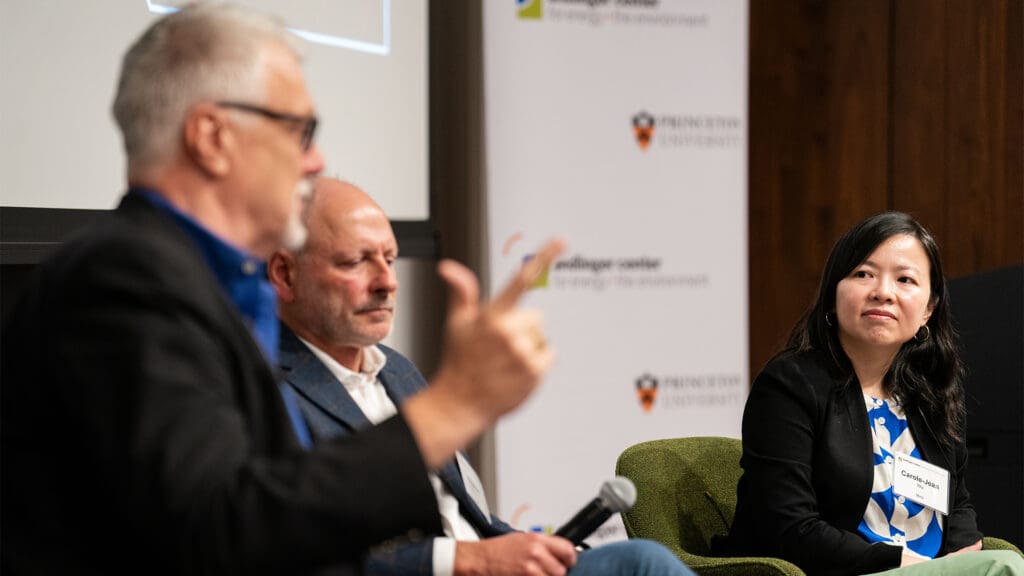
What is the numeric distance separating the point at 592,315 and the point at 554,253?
300 cm

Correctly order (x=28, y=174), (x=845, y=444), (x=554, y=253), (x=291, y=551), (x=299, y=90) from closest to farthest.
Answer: (x=291, y=551) < (x=554, y=253) < (x=299, y=90) < (x=845, y=444) < (x=28, y=174)

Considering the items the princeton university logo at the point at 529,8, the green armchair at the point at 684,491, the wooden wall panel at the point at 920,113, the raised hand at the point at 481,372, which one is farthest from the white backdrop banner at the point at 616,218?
the raised hand at the point at 481,372

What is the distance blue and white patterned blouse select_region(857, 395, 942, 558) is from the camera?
8.34 ft

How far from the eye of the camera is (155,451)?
104 centimetres

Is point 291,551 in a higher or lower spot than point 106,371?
lower

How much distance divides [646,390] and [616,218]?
626 millimetres

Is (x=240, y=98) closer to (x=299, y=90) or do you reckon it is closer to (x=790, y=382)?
(x=299, y=90)

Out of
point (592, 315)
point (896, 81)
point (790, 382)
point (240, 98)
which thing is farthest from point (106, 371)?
point (896, 81)

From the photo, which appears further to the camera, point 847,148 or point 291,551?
point 847,148

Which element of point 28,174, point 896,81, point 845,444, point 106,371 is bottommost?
point 845,444

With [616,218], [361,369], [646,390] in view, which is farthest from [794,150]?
[361,369]

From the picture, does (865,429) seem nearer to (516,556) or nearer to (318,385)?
(516,556)

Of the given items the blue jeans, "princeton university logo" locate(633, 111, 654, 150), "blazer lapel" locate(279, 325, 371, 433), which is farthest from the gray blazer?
"princeton university logo" locate(633, 111, 654, 150)

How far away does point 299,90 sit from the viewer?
51.4 inches
